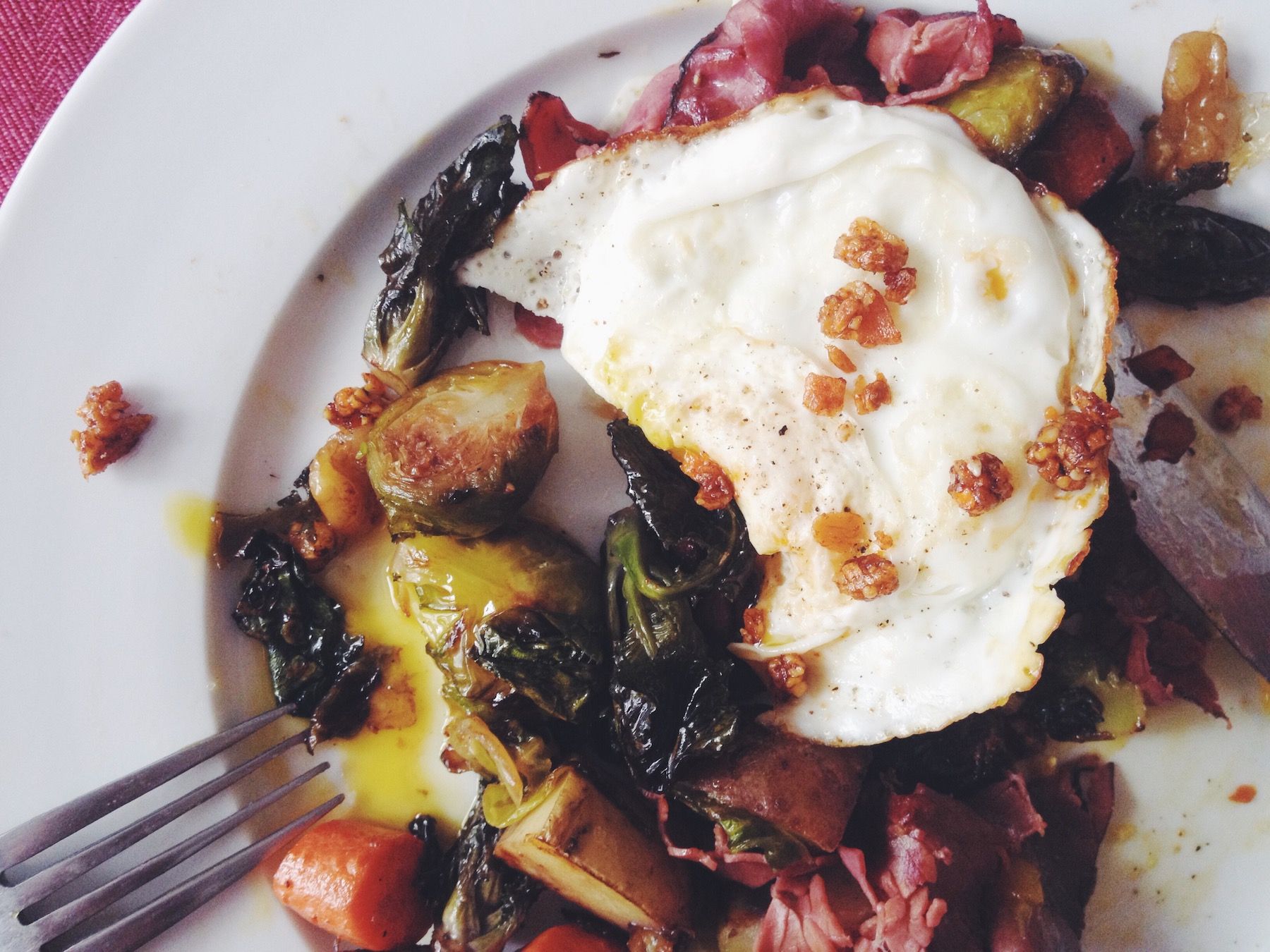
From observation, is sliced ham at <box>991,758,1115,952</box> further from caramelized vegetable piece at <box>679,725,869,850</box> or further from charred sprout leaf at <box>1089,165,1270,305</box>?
charred sprout leaf at <box>1089,165,1270,305</box>

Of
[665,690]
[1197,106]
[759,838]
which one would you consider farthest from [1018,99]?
[759,838]

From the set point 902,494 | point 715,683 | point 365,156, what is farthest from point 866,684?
point 365,156

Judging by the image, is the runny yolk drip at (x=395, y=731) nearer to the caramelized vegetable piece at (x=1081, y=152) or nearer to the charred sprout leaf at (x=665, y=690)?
the charred sprout leaf at (x=665, y=690)

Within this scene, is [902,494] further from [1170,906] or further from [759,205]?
[1170,906]

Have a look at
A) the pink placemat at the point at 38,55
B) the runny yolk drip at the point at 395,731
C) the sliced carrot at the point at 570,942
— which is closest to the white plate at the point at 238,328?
the runny yolk drip at the point at 395,731

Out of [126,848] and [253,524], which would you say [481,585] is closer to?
[253,524]

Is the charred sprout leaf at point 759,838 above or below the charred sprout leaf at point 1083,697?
above

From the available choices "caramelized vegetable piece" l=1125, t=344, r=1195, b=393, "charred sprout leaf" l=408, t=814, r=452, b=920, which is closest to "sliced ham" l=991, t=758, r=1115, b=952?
"caramelized vegetable piece" l=1125, t=344, r=1195, b=393
